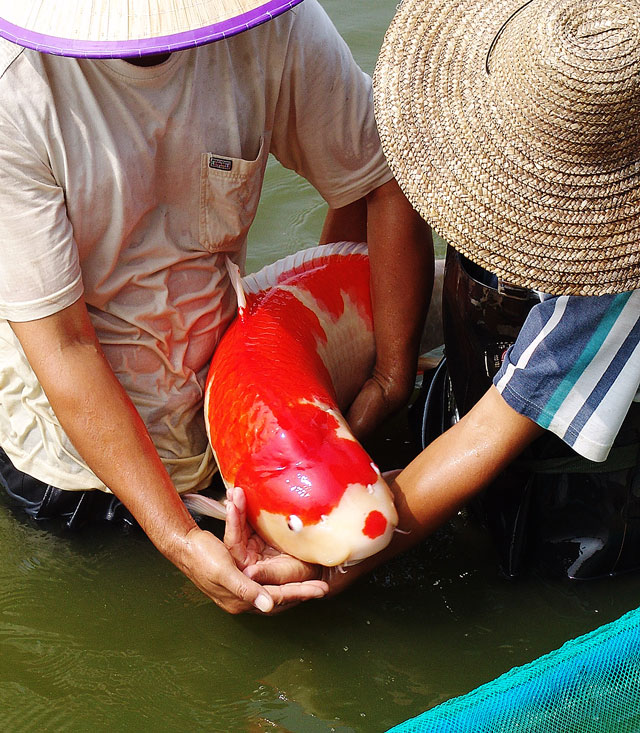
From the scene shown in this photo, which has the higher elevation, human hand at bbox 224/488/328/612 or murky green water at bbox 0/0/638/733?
human hand at bbox 224/488/328/612

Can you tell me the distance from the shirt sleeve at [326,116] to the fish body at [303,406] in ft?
0.87

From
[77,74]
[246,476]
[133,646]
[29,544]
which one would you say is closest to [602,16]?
[77,74]

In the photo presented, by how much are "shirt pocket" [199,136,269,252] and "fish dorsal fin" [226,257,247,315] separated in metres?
0.04

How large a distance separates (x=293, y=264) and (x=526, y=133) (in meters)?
1.27

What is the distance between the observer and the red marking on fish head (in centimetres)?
199

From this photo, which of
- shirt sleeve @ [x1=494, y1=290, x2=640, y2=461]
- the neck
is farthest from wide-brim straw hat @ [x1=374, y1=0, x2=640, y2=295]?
the neck

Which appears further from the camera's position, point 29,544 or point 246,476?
point 29,544

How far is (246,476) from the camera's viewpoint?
2162 mm

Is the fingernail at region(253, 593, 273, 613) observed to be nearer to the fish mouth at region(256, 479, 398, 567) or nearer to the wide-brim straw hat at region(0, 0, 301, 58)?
the fish mouth at region(256, 479, 398, 567)

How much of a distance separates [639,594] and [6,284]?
169 cm

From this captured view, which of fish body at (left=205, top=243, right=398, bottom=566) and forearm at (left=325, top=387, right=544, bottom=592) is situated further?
fish body at (left=205, top=243, right=398, bottom=566)

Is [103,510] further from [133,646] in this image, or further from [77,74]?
[77,74]

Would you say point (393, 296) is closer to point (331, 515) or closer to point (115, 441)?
point (331, 515)

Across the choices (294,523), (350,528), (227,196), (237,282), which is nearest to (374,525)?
(350,528)
